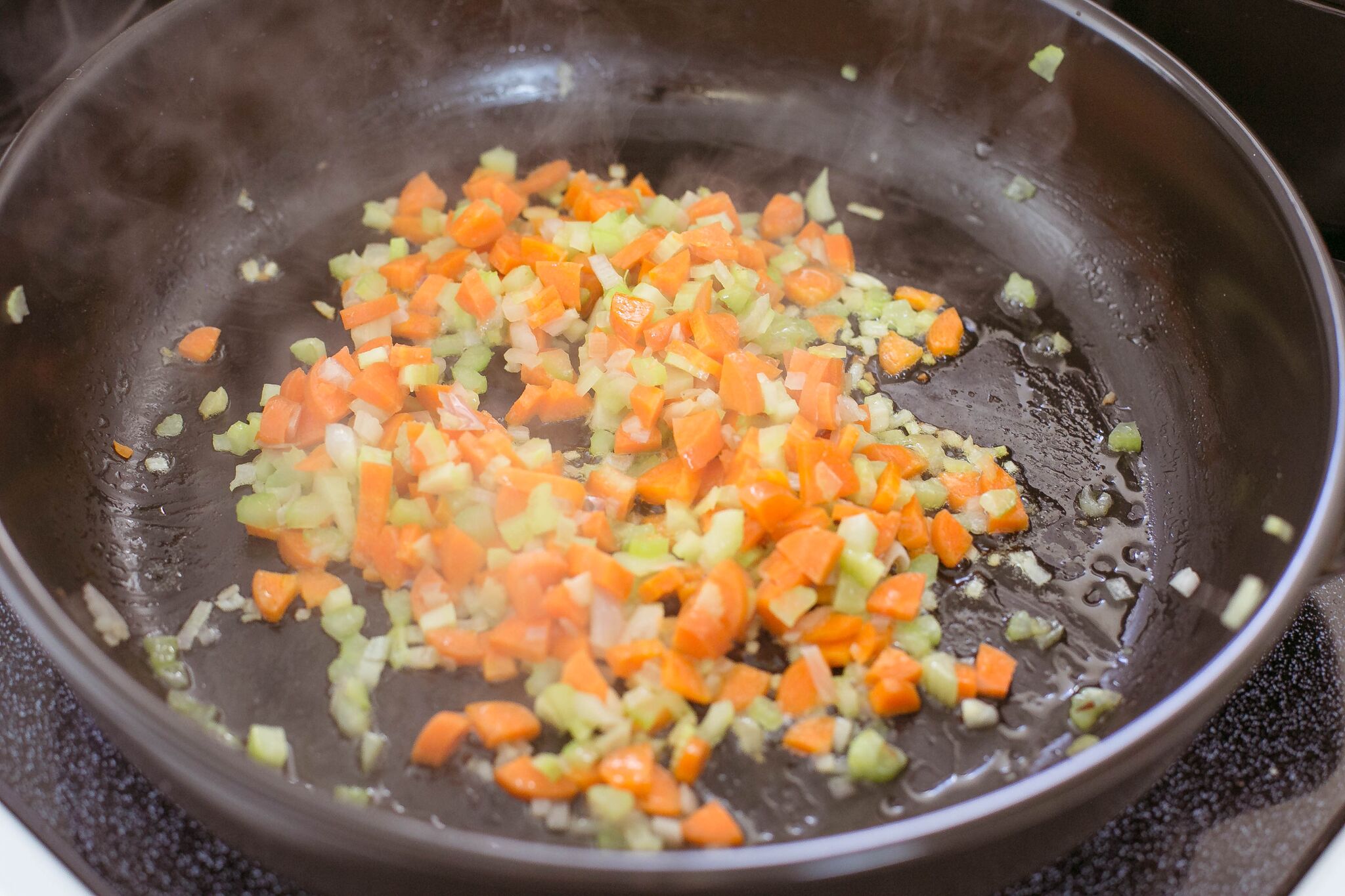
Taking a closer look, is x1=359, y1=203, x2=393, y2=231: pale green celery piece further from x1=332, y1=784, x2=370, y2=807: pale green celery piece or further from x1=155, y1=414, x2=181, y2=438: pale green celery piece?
x1=332, y1=784, x2=370, y2=807: pale green celery piece

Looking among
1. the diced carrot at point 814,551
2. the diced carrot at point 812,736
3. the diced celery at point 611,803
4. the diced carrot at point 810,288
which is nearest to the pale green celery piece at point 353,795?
the diced celery at point 611,803

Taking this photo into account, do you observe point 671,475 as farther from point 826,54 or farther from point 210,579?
point 826,54

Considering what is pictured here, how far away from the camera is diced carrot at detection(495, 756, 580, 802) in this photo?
54.5 inches

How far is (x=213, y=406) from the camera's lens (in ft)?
6.15

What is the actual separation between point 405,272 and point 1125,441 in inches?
59.0

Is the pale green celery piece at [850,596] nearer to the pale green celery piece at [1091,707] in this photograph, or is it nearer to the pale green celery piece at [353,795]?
the pale green celery piece at [1091,707]

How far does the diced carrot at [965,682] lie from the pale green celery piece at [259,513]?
1.17 metres

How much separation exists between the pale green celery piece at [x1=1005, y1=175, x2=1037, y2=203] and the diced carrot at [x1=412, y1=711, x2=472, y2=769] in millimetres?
1725

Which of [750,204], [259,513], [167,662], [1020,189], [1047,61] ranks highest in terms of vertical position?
[1047,61]

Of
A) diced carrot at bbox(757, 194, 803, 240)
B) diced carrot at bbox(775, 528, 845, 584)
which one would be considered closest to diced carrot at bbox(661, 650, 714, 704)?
diced carrot at bbox(775, 528, 845, 584)

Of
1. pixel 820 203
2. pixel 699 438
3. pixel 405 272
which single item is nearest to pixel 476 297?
pixel 405 272

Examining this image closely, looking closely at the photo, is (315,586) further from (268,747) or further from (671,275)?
(671,275)

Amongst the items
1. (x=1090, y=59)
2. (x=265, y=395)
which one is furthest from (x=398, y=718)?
(x=1090, y=59)

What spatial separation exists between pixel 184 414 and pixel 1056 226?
1925 mm
